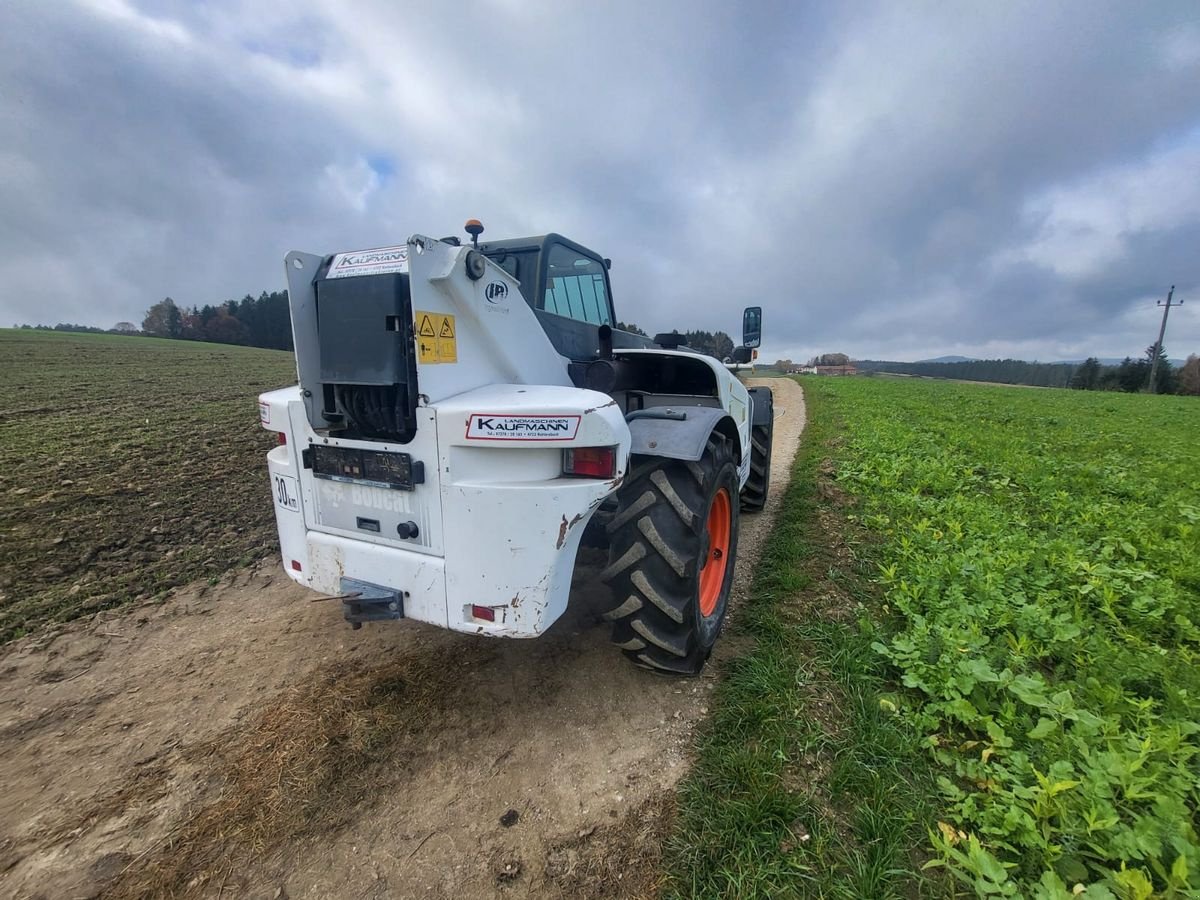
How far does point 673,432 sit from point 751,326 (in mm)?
2916

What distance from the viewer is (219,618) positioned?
11.6ft

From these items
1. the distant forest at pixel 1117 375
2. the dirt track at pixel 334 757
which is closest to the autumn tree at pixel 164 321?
the dirt track at pixel 334 757

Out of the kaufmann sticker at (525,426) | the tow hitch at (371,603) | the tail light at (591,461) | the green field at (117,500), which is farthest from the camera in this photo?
the green field at (117,500)

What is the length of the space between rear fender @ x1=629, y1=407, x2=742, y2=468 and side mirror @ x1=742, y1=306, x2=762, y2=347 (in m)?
2.38

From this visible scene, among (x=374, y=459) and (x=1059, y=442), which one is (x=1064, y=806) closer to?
(x=374, y=459)

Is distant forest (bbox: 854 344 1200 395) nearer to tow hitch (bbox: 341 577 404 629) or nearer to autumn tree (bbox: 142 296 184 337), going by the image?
tow hitch (bbox: 341 577 404 629)

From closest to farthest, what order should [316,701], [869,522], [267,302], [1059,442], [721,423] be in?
[316,701] < [721,423] < [869,522] < [1059,442] < [267,302]

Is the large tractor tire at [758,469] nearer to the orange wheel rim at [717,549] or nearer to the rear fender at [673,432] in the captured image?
the orange wheel rim at [717,549]

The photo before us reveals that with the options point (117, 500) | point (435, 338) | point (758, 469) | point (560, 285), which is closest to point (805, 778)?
point (435, 338)

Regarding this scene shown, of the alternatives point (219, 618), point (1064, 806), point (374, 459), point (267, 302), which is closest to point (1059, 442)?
point (1064, 806)

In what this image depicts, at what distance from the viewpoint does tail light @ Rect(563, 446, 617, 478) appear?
226cm

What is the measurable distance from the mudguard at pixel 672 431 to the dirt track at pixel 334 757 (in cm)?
127

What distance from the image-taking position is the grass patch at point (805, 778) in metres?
1.77

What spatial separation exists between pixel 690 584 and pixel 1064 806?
145 centimetres
